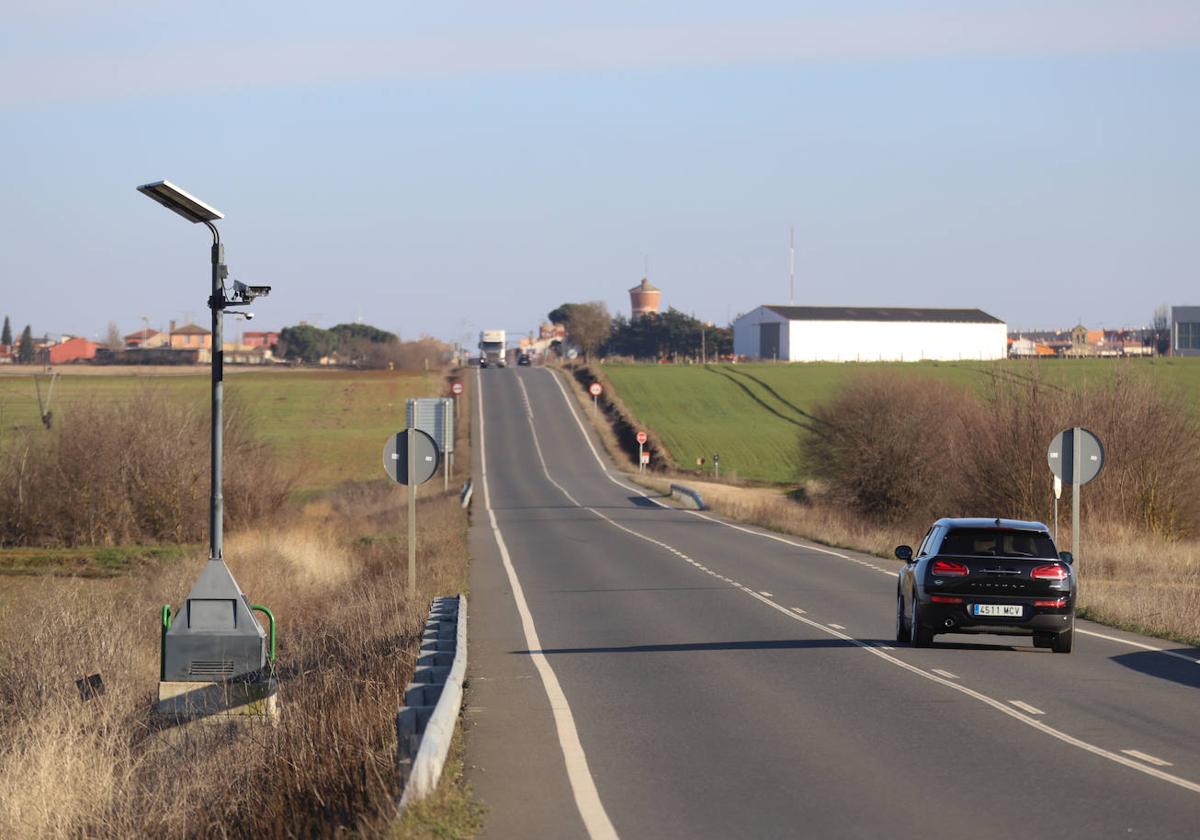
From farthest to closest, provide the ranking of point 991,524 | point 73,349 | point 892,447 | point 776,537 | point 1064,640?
point 73,349 < point 892,447 < point 776,537 < point 991,524 < point 1064,640

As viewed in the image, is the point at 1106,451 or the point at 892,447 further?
the point at 892,447

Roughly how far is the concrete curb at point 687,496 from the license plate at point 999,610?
125 ft

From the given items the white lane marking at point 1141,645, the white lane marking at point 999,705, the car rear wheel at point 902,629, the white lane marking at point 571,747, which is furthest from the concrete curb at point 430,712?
the white lane marking at point 1141,645

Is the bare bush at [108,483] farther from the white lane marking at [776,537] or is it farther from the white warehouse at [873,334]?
the white warehouse at [873,334]

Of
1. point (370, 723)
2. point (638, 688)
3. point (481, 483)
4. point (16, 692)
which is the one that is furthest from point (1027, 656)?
point (481, 483)

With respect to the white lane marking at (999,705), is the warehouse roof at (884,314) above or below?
above

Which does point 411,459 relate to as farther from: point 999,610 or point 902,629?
point 999,610

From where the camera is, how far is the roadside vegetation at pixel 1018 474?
91.3 feet

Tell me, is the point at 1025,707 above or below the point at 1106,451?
below

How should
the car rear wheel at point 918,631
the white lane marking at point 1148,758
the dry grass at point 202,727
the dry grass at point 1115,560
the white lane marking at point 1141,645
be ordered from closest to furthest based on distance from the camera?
1. the dry grass at point 202,727
2. the white lane marking at point 1148,758
3. the white lane marking at point 1141,645
4. the car rear wheel at point 918,631
5. the dry grass at point 1115,560

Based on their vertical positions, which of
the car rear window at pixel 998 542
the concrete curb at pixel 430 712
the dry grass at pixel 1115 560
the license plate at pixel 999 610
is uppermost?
the car rear window at pixel 998 542

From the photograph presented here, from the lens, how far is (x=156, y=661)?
19.4 metres

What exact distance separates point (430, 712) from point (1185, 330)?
155325mm

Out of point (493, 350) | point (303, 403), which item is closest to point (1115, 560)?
point (303, 403)
